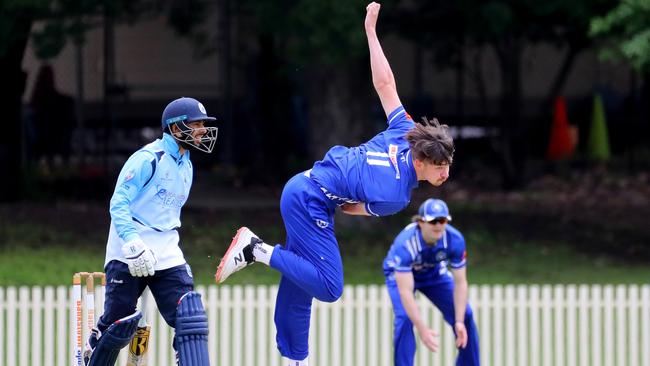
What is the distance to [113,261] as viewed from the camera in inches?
311

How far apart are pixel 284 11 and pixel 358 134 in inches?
99.9

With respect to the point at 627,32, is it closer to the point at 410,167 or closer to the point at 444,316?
the point at 444,316

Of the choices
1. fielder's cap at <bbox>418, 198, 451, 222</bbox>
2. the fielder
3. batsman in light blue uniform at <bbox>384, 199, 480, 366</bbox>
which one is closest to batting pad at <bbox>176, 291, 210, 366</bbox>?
the fielder

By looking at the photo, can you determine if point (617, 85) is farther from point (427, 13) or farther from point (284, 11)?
point (284, 11)

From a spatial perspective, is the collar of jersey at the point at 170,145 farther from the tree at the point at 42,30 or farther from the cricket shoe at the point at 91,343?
the tree at the point at 42,30

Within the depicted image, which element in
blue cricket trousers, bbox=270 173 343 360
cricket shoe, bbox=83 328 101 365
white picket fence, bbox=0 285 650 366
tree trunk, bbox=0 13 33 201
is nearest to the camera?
blue cricket trousers, bbox=270 173 343 360

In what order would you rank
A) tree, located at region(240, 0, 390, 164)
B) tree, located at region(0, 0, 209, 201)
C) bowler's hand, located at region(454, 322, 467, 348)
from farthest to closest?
tree, located at region(0, 0, 209, 201) → tree, located at region(240, 0, 390, 164) → bowler's hand, located at region(454, 322, 467, 348)

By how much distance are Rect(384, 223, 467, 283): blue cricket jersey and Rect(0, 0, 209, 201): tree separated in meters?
6.87

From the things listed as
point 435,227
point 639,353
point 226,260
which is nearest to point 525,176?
point 639,353

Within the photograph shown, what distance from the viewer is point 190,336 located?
7.72 meters

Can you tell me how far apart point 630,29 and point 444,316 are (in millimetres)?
4999

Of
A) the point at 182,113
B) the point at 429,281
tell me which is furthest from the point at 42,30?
the point at 182,113

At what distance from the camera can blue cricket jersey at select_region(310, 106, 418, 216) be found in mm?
7656

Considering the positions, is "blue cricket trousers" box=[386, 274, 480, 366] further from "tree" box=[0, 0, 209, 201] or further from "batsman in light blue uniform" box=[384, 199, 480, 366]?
"tree" box=[0, 0, 209, 201]
